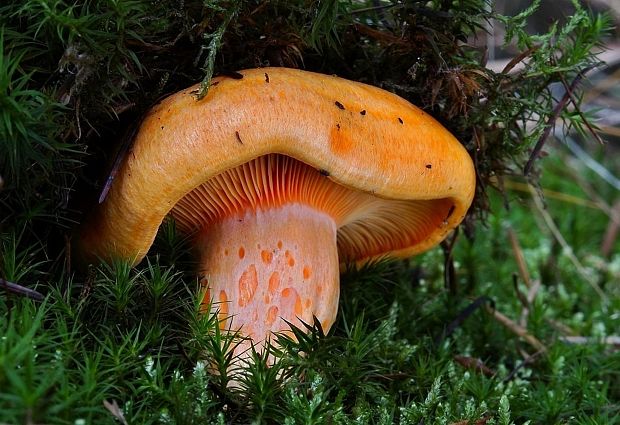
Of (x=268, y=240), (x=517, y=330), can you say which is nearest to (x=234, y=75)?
(x=268, y=240)

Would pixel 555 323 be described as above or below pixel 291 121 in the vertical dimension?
below

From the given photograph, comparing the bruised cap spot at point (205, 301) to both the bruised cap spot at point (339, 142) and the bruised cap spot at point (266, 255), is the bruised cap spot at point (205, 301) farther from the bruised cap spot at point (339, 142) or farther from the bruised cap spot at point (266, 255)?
the bruised cap spot at point (339, 142)

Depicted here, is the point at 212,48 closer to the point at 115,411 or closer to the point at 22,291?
the point at 22,291

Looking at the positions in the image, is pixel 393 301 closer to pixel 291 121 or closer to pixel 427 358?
pixel 427 358

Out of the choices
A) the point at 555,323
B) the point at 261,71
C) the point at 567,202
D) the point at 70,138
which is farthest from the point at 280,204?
the point at 567,202

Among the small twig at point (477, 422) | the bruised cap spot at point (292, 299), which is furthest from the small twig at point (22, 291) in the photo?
the small twig at point (477, 422)

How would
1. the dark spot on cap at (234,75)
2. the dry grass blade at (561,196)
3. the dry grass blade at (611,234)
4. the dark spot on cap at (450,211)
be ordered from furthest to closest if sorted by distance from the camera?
the dry grass blade at (561,196)
the dry grass blade at (611,234)
the dark spot on cap at (450,211)
the dark spot on cap at (234,75)
